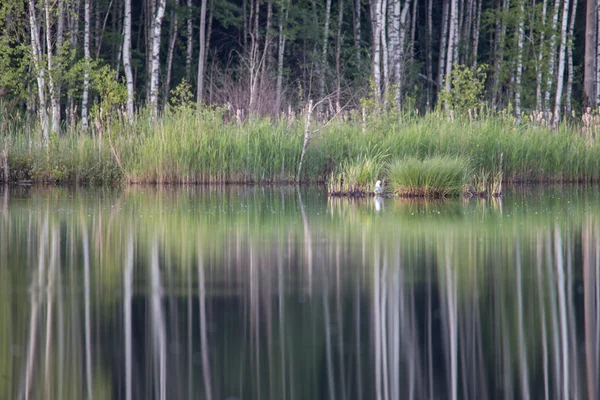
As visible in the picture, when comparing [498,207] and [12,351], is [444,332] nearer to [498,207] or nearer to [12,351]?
[12,351]

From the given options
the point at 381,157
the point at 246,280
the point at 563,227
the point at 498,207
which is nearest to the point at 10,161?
the point at 381,157

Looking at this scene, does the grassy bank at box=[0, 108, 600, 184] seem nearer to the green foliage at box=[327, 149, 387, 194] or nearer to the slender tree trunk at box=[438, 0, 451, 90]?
the green foliage at box=[327, 149, 387, 194]

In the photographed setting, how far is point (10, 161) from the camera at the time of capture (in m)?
19.2

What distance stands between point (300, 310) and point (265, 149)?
13.6 m

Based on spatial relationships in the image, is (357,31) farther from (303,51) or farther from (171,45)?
(171,45)

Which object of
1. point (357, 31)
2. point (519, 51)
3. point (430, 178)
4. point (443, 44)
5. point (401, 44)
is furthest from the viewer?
point (357, 31)

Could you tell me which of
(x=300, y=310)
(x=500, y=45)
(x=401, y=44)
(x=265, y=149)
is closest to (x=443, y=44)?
(x=500, y=45)

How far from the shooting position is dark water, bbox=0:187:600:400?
411 cm

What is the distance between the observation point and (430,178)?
1535 centimetres

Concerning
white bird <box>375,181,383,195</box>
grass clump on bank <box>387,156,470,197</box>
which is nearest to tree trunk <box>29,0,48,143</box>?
white bird <box>375,181,383,195</box>

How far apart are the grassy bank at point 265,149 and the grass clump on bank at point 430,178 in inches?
98.4

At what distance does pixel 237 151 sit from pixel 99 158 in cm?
289

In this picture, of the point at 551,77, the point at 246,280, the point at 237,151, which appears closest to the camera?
the point at 246,280

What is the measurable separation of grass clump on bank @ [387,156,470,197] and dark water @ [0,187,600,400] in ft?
15.9
